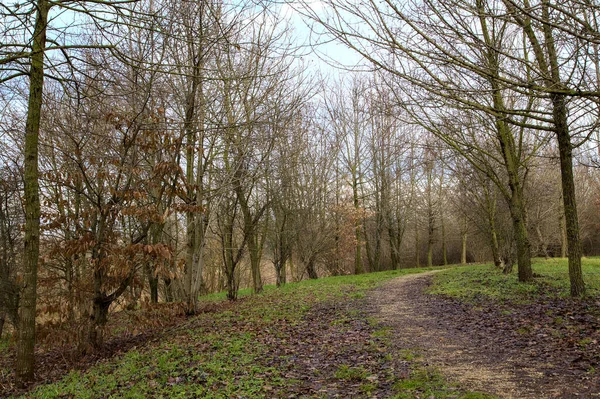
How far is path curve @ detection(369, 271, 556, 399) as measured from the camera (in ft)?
→ 14.0

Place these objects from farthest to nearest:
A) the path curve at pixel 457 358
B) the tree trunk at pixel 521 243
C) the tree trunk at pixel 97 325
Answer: the tree trunk at pixel 521 243 < the tree trunk at pixel 97 325 < the path curve at pixel 457 358

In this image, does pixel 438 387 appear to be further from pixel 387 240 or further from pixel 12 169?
pixel 387 240

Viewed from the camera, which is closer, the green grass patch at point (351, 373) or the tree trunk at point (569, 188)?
the green grass patch at point (351, 373)

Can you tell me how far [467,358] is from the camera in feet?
17.8

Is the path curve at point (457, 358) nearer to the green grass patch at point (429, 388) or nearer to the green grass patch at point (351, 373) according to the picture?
the green grass patch at point (429, 388)

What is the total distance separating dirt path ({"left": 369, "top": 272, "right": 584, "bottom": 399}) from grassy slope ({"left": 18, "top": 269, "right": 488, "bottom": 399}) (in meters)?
0.30

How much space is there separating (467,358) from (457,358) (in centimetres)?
12

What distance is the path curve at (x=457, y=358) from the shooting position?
14.0ft

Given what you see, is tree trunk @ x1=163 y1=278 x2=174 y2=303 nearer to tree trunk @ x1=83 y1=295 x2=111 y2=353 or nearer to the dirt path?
tree trunk @ x1=83 y1=295 x2=111 y2=353

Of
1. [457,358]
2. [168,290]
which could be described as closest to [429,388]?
[457,358]

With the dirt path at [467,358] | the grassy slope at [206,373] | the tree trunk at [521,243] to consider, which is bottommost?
the grassy slope at [206,373]

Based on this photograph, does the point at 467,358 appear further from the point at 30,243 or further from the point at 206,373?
the point at 30,243

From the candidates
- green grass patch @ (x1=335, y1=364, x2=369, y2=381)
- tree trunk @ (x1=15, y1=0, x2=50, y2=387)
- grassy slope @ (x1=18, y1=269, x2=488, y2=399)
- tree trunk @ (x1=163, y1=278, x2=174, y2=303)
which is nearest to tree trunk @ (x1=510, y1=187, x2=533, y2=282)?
grassy slope @ (x1=18, y1=269, x2=488, y2=399)

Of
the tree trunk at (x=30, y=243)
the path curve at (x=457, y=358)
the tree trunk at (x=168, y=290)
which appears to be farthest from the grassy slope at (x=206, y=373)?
the tree trunk at (x=168, y=290)
